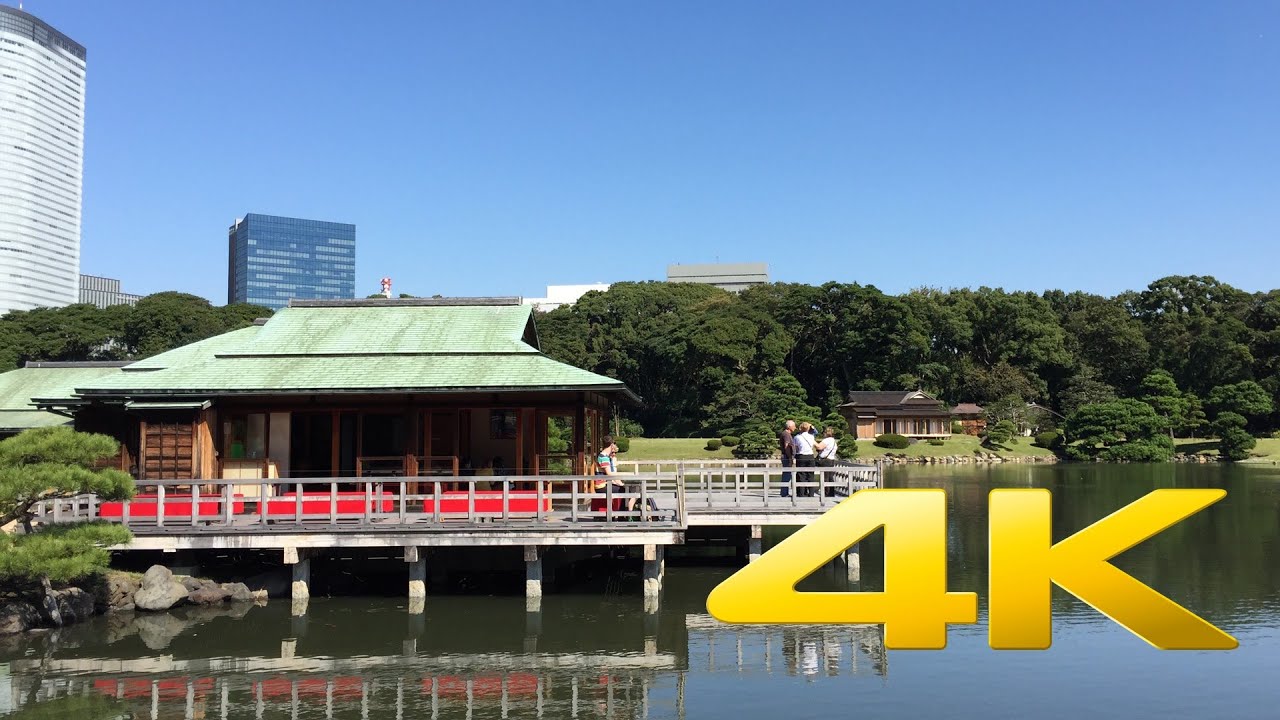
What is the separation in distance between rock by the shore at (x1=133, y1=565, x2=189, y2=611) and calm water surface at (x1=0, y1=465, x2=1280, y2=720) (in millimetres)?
290

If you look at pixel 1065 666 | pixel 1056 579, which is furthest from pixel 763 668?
pixel 1056 579

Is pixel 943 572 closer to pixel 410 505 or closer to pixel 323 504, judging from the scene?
pixel 410 505

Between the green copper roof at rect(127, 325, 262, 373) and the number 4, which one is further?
the green copper roof at rect(127, 325, 262, 373)

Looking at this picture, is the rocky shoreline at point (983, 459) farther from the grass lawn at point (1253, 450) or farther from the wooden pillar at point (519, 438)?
the wooden pillar at point (519, 438)

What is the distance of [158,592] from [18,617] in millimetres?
2356

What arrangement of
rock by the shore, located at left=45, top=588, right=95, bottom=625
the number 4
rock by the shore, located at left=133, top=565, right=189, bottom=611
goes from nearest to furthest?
the number 4 < rock by the shore, located at left=45, top=588, right=95, bottom=625 < rock by the shore, located at left=133, top=565, right=189, bottom=611

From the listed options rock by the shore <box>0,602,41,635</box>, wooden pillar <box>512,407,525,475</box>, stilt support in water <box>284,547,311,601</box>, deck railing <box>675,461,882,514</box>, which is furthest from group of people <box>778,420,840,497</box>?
rock by the shore <box>0,602,41,635</box>

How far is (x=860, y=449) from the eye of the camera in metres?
70.7

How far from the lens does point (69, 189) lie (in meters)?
184

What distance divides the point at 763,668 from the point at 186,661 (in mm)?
9522

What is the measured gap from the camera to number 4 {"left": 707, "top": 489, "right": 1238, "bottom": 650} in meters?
10.7

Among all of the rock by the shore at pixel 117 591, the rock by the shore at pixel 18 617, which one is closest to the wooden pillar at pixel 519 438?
the rock by the shore at pixel 117 591

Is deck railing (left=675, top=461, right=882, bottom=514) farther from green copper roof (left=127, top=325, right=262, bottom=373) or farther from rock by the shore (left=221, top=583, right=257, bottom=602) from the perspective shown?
green copper roof (left=127, top=325, right=262, bottom=373)

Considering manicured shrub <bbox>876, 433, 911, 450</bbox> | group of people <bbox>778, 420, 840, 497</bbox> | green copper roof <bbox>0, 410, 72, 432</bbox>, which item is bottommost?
manicured shrub <bbox>876, 433, 911, 450</bbox>
